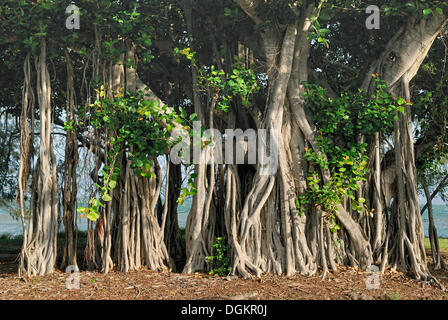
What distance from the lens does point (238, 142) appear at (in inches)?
214

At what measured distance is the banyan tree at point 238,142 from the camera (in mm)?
5031

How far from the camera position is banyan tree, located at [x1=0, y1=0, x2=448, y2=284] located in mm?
5031

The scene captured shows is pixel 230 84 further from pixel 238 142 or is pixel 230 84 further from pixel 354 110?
pixel 354 110

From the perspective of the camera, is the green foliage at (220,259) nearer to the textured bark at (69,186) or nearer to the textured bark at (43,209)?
the textured bark at (69,186)

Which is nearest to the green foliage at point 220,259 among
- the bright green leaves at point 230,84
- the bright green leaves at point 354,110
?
the bright green leaves at point 230,84

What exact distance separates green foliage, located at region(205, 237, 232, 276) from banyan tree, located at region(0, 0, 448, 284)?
82mm

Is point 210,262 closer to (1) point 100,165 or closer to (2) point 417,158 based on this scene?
(1) point 100,165

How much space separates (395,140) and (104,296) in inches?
148

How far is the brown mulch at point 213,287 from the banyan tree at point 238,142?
21 centimetres

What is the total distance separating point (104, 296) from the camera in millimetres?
4363

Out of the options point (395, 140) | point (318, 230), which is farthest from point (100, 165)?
point (395, 140)

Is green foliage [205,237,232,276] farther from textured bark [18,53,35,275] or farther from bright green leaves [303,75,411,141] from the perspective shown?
textured bark [18,53,35,275]

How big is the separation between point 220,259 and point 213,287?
663mm

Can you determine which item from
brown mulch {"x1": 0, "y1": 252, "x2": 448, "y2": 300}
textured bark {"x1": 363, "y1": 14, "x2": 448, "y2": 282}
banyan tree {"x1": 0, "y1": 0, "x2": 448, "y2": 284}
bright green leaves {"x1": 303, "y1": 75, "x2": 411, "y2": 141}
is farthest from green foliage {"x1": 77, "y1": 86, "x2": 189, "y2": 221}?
textured bark {"x1": 363, "y1": 14, "x2": 448, "y2": 282}
